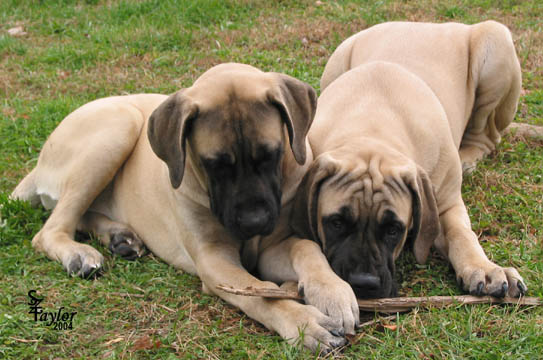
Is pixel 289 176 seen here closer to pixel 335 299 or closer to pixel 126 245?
pixel 335 299

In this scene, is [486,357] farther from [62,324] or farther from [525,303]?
[62,324]

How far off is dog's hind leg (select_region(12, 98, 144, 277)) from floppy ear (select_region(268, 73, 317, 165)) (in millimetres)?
1665

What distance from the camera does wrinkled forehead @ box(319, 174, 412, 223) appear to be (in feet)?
11.6

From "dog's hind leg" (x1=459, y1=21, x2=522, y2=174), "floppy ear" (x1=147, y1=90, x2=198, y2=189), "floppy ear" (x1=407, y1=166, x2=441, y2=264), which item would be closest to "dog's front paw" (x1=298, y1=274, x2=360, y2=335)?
"floppy ear" (x1=407, y1=166, x2=441, y2=264)

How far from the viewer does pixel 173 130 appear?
3.61 m

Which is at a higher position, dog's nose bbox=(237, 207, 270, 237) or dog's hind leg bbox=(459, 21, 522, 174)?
dog's nose bbox=(237, 207, 270, 237)

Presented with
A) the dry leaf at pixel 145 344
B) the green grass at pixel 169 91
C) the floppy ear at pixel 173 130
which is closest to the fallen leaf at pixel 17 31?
the green grass at pixel 169 91

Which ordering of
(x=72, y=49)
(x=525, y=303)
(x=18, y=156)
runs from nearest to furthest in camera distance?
(x=525, y=303) < (x=18, y=156) < (x=72, y=49)

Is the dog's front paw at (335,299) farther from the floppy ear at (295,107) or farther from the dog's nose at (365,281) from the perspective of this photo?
the floppy ear at (295,107)

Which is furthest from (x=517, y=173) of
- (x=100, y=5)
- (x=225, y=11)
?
(x=100, y=5)

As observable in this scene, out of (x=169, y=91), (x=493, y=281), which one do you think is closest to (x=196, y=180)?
(x=493, y=281)

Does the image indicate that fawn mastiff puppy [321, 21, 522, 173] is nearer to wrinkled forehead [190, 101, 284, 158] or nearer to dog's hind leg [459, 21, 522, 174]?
dog's hind leg [459, 21, 522, 174]

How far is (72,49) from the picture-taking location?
29.3 ft

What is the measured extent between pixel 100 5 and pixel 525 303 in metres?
9.20
